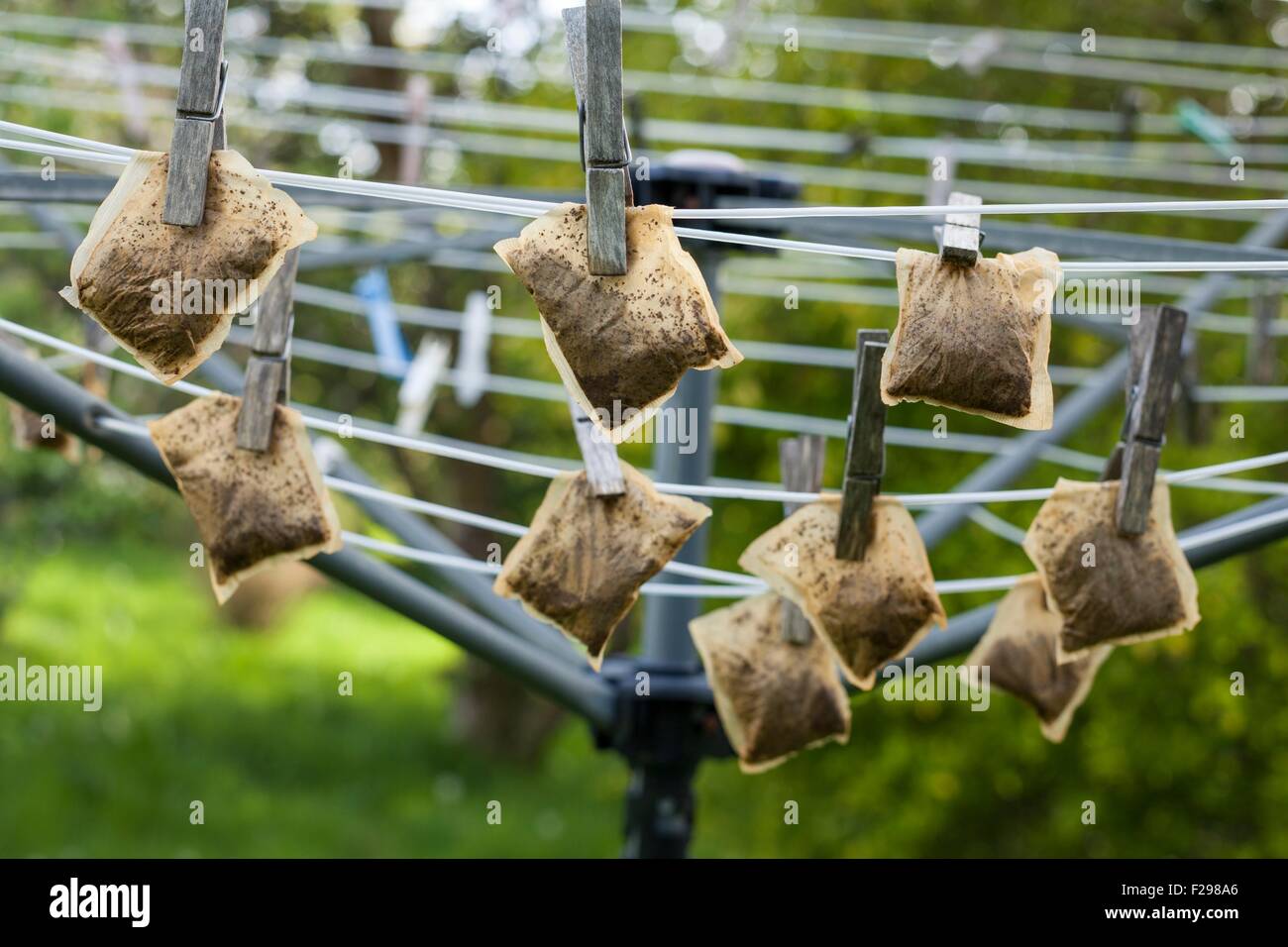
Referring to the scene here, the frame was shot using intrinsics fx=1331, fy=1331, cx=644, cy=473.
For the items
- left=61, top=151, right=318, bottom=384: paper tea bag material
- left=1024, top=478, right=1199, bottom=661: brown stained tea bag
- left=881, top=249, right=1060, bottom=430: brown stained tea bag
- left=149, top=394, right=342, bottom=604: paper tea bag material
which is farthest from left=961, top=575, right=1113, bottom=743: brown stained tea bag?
left=61, top=151, right=318, bottom=384: paper tea bag material

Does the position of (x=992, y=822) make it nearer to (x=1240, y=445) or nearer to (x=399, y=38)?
(x=1240, y=445)

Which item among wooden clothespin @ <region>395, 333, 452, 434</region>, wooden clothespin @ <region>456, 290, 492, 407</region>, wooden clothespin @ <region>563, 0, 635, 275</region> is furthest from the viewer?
wooden clothespin @ <region>456, 290, 492, 407</region>

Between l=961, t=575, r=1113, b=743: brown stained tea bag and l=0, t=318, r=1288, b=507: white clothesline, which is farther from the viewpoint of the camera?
l=961, t=575, r=1113, b=743: brown stained tea bag

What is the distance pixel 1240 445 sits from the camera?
13.5 ft

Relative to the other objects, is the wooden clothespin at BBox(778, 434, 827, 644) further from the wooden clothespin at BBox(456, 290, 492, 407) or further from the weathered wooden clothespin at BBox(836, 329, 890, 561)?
the wooden clothespin at BBox(456, 290, 492, 407)

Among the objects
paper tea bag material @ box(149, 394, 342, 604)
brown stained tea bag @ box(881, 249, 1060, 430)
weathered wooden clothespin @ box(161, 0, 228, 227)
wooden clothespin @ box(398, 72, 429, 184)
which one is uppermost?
wooden clothespin @ box(398, 72, 429, 184)

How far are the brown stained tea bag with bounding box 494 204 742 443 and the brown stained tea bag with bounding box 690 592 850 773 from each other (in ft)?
1.68

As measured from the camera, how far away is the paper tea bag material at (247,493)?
143 centimetres

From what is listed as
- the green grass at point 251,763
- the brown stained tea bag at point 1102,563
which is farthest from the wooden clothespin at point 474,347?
the green grass at point 251,763

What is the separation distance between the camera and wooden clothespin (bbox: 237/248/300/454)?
1430 millimetres

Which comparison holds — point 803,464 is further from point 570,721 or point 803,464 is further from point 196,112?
point 570,721

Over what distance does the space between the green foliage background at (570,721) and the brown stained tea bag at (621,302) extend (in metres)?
2.09

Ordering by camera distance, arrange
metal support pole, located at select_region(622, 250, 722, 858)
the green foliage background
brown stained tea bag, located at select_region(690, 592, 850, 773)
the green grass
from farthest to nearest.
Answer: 1. the green grass
2. the green foliage background
3. metal support pole, located at select_region(622, 250, 722, 858)
4. brown stained tea bag, located at select_region(690, 592, 850, 773)
